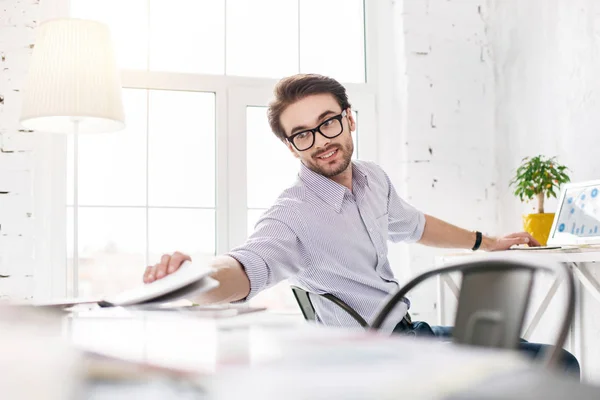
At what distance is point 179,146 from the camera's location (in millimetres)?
2980

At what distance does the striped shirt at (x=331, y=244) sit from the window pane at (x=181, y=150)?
46.1 inches

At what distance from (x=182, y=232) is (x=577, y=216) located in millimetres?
1589

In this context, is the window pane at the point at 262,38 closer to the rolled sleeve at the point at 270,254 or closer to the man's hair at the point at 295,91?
the man's hair at the point at 295,91

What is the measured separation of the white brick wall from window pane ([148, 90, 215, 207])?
518 mm

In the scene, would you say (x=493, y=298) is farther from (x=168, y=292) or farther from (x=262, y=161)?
(x=262, y=161)

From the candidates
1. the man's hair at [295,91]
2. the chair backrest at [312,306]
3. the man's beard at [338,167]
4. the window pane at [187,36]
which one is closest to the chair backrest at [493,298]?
the chair backrest at [312,306]

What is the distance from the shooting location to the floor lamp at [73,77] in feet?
7.33

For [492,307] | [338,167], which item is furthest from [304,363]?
[338,167]

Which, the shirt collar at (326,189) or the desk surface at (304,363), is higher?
the shirt collar at (326,189)

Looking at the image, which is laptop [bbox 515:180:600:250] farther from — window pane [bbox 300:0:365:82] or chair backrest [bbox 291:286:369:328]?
window pane [bbox 300:0:365:82]

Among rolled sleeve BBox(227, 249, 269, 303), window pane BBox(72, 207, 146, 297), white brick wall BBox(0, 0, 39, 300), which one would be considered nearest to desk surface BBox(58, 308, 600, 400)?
rolled sleeve BBox(227, 249, 269, 303)

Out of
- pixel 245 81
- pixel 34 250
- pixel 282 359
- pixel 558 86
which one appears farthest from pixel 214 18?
pixel 282 359

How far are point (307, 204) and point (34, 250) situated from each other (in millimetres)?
1375

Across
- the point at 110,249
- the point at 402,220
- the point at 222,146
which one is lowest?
the point at 110,249
